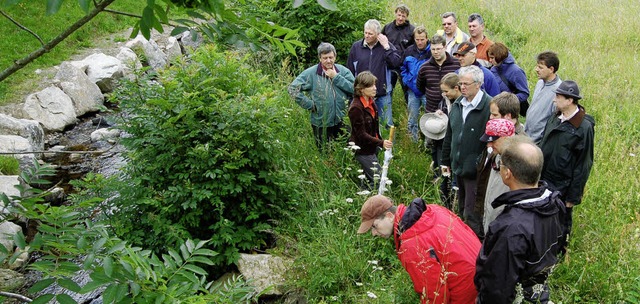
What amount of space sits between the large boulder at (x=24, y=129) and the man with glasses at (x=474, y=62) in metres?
7.44

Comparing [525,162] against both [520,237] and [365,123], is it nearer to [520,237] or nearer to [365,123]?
[520,237]

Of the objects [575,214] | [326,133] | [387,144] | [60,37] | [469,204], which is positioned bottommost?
[575,214]

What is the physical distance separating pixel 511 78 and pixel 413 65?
5.22ft

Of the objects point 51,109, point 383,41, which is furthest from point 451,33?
point 51,109

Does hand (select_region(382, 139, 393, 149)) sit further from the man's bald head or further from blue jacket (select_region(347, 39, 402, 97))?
the man's bald head

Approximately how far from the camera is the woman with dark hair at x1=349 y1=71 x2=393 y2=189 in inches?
240

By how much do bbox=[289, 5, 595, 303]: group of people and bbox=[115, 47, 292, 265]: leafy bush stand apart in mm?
1091

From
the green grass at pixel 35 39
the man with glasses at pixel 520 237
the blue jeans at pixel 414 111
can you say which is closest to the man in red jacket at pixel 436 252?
the man with glasses at pixel 520 237

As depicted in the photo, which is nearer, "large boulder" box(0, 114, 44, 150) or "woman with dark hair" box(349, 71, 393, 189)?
"woman with dark hair" box(349, 71, 393, 189)

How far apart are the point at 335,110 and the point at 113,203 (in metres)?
2.78

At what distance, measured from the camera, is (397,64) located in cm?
782

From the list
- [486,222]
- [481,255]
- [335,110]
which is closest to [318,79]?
[335,110]

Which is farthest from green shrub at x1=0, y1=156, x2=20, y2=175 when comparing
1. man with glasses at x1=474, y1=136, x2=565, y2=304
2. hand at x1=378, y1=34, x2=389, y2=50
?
man with glasses at x1=474, y1=136, x2=565, y2=304

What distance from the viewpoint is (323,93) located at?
273 inches
